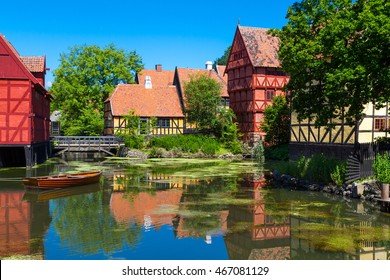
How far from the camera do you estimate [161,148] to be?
163 feet

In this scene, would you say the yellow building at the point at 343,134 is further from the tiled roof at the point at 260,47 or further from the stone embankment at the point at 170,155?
the tiled roof at the point at 260,47

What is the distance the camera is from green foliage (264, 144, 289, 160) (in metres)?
42.4

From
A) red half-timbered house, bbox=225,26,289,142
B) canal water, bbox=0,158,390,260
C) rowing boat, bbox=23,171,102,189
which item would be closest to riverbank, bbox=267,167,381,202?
canal water, bbox=0,158,390,260

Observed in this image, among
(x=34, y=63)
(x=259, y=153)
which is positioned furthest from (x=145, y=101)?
(x=259, y=153)

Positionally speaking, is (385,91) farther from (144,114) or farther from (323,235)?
(144,114)

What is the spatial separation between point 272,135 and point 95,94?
2691 centimetres

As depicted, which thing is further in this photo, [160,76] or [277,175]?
[160,76]

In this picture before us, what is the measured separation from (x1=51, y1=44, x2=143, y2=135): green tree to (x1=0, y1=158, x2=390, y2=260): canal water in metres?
30.9

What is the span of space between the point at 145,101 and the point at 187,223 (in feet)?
134

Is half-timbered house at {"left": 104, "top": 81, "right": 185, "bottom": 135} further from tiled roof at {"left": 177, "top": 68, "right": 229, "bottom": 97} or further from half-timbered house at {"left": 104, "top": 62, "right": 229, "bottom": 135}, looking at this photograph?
tiled roof at {"left": 177, "top": 68, "right": 229, "bottom": 97}

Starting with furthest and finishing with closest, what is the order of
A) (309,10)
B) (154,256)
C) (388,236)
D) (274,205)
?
(309,10), (274,205), (388,236), (154,256)

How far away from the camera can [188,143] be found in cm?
5012

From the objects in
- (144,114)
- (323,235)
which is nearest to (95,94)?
(144,114)

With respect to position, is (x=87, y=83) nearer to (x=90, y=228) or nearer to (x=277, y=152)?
(x=277, y=152)
